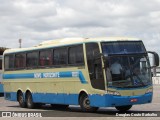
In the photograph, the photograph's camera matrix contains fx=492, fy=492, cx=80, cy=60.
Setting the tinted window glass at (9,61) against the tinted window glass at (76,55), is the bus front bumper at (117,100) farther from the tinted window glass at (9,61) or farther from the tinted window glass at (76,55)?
the tinted window glass at (9,61)

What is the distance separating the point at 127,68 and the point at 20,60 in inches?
345

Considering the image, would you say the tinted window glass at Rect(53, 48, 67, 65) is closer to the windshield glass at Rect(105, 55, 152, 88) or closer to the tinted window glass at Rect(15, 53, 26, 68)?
the windshield glass at Rect(105, 55, 152, 88)

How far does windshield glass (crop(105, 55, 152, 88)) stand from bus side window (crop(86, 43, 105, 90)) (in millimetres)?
450

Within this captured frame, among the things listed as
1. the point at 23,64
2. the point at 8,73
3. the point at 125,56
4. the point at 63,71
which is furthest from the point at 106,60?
the point at 8,73

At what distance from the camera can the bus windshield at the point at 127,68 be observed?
18734 mm

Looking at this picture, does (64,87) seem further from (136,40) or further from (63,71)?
(136,40)

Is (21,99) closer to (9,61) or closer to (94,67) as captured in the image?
(9,61)

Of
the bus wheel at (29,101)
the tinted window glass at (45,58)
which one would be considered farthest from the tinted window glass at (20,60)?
→ the tinted window glass at (45,58)

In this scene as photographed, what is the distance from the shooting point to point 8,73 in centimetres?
2759

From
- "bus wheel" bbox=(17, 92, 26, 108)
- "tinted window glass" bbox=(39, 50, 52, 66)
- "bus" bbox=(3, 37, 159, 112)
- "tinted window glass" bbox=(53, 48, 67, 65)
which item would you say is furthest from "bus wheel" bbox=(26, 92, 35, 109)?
"tinted window glass" bbox=(53, 48, 67, 65)

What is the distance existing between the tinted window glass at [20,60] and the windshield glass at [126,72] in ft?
26.1

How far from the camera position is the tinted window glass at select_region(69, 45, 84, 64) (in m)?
20.3

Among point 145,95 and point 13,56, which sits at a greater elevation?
point 13,56

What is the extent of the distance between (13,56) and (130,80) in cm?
982
